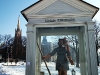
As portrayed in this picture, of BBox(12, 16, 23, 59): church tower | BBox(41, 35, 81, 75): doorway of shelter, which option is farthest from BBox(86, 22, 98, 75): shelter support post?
BBox(12, 16, 23, 59): church tower

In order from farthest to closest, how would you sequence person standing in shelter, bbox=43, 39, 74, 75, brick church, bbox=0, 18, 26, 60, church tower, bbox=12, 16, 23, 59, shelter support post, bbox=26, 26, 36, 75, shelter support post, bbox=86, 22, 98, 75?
1. church tower, bbox=12, 16, 23, 59
2. brick church, bbox=0, 18, 26, 60
3. person standing in shelter, bbox=43, 39, 74, 75
4. shelter support post, bbox=26, 26, 36, 75
5. shelter support post, bbox=86, 22, 98, 75

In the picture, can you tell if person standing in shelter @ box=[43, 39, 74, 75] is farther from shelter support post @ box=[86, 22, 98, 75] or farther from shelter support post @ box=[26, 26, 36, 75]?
shelter support post @ box=[86, 22, 98, 75]

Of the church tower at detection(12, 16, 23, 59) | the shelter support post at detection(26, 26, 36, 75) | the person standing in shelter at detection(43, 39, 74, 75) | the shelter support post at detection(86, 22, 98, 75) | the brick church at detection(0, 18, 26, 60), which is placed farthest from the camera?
the church tower at detection(12, 16, 23, 59)

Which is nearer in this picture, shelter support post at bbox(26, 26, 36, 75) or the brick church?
shelter support post at bbox(26, 26, 36, 75)

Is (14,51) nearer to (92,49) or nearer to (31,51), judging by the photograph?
(31,51)

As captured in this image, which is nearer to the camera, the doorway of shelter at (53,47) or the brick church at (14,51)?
the doorway of shelter at (53,47)

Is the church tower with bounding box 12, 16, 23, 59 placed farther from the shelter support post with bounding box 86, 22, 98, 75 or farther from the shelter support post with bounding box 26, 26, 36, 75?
the shelter support post with bounding box 86, 22, 98, 75

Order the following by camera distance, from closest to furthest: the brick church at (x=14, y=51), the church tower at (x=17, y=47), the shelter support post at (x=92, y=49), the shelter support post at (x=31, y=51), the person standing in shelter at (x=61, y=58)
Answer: the shelter support post at (x=92, y=49), the shelter support post at (x=31, y=51), the person standing in shelter at (x=61, y=58), the brick church at (x=14, y=51), the church tower at (x=17, y=47)

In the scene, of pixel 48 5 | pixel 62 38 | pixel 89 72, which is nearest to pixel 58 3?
pixel 48 5

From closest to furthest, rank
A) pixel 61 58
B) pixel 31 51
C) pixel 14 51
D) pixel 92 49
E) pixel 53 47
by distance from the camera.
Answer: pixel 92 49 → pixel 31 51 → pixel 61 58 → pixel 53 47 → pixel 14 51

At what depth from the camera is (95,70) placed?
5809 millimetres

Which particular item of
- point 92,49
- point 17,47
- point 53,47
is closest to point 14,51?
point 17,47

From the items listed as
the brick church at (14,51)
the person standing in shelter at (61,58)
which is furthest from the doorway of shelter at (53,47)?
the brick church at (14,51)

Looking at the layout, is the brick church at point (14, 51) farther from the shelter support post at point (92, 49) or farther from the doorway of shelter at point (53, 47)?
the shelter support post at point (92, 49)
